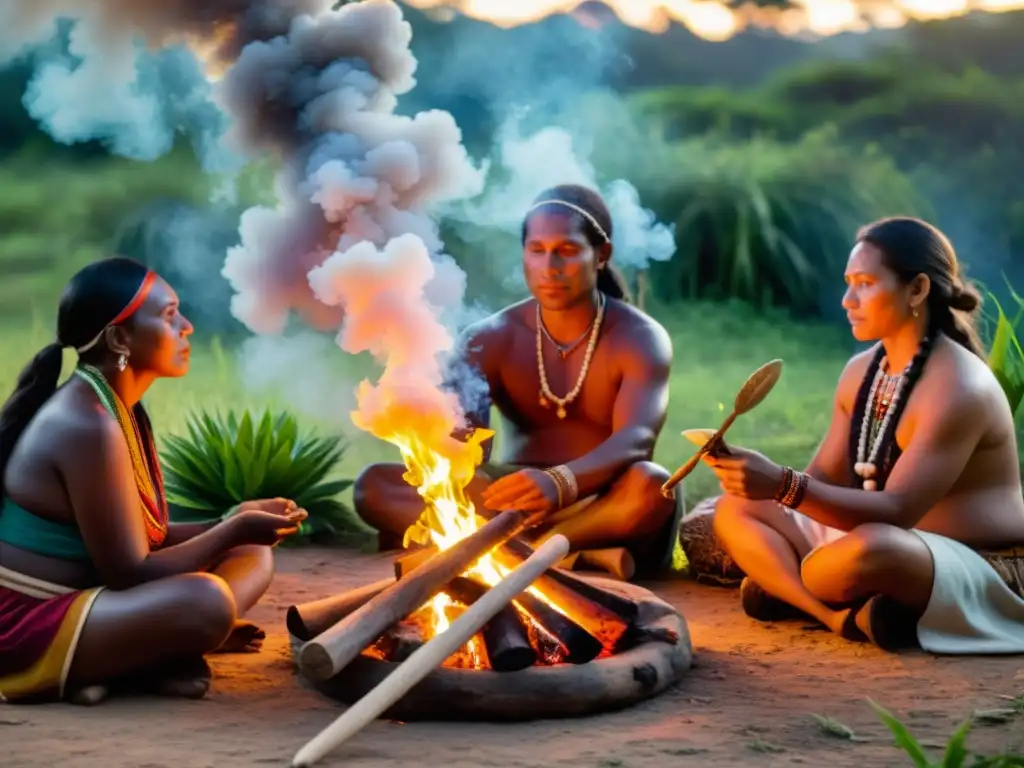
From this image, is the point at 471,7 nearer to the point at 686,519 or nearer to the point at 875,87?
the point at 875,87

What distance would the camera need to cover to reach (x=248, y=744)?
12.2ft

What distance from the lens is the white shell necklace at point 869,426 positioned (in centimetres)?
500

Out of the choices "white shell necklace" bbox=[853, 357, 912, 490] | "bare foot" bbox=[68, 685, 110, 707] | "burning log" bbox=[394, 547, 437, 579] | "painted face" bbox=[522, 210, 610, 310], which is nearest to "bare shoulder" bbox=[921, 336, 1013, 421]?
"white shell necklace" bbox=[853, 357, 912, 490]

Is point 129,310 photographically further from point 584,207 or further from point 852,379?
point 852,379

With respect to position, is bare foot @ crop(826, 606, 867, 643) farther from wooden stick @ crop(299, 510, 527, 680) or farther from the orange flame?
the orange flame

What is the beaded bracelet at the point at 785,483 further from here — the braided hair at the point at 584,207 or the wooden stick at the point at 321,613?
the braided hair at the point at 584,207

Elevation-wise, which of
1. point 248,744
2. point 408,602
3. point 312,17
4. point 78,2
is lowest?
point 248,744

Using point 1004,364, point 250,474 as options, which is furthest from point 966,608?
point 250,474

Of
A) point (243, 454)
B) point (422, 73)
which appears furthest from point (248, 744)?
point (422, 73)

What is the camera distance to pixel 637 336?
5969 millimetres

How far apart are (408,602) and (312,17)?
7.24 feet

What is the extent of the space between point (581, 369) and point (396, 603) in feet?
7.23

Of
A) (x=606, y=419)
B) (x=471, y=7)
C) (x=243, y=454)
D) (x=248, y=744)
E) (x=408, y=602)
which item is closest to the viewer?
(x=248, y=744)

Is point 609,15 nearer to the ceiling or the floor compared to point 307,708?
nearer to the ceiling
